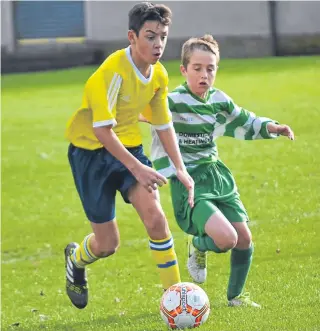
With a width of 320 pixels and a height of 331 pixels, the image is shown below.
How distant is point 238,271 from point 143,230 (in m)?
4.06

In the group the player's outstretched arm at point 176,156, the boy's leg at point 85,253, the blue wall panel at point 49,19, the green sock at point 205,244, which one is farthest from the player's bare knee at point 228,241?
the blue wall panel at point 49,19

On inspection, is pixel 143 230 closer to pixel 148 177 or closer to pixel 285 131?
pixel 285 131

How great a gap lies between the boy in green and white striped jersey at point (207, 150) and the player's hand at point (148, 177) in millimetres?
756

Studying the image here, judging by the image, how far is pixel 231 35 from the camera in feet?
90.4

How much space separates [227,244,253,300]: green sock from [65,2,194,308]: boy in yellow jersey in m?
0.46

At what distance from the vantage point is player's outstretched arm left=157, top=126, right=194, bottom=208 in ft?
23.6

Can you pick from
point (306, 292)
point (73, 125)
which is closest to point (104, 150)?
point (73, 125)

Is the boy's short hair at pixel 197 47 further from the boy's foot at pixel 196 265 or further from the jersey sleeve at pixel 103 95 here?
the boy's foot at pixel 196 265

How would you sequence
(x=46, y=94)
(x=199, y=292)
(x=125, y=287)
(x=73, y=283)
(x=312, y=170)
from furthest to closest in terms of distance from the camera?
(x=46, y=94) → (x=312, y=170) → (x=125, y=287) → (x=73, y=283) → (x=199, y=292)

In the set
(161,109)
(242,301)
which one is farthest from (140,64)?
(242,301)

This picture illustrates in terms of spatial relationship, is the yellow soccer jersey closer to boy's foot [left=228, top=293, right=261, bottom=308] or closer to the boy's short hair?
the boy's short hair

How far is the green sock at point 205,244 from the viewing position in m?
7.32

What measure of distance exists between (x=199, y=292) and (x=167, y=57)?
20.5 metres

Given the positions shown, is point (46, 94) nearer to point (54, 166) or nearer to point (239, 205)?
point (54, 166)
